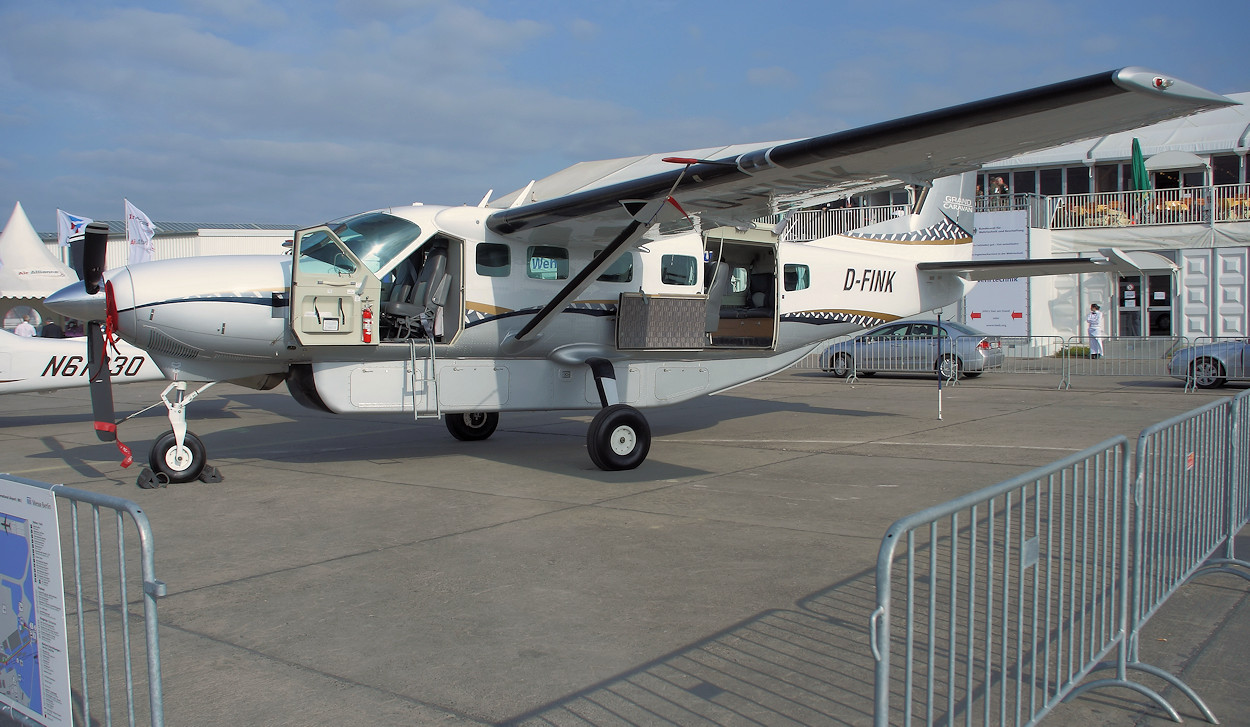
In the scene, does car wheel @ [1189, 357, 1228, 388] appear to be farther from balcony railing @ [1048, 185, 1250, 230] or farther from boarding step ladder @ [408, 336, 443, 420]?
boarding step ladder @ [408, 336, 443, 420]

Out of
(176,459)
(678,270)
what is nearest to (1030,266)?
(678,270)

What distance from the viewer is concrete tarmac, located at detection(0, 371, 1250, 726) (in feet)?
12.3

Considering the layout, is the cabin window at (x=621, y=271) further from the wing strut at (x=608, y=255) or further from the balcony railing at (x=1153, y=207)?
the balcony railing at (x=1153, y=207)

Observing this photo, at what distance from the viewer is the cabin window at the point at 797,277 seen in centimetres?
1166

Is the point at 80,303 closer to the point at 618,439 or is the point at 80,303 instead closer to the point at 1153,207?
the point at 618,439

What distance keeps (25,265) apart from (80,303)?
15840 millimetres

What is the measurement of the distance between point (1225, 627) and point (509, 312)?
274 inches

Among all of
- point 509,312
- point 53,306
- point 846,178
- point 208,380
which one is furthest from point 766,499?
point 53,306

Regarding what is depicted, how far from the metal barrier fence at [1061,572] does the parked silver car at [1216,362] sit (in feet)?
46.3

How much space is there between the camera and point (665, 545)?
6.16 metres

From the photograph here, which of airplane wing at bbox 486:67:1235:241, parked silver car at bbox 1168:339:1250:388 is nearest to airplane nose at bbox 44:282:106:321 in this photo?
airplane wing at bbox 486:67:1235:241

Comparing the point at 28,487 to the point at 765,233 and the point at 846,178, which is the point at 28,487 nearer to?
the point at 846,178

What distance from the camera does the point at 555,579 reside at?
5402 millimetres

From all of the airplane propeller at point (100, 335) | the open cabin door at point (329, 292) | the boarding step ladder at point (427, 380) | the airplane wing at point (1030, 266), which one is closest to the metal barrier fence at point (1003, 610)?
the boarding step ladder at point (427, 380)
